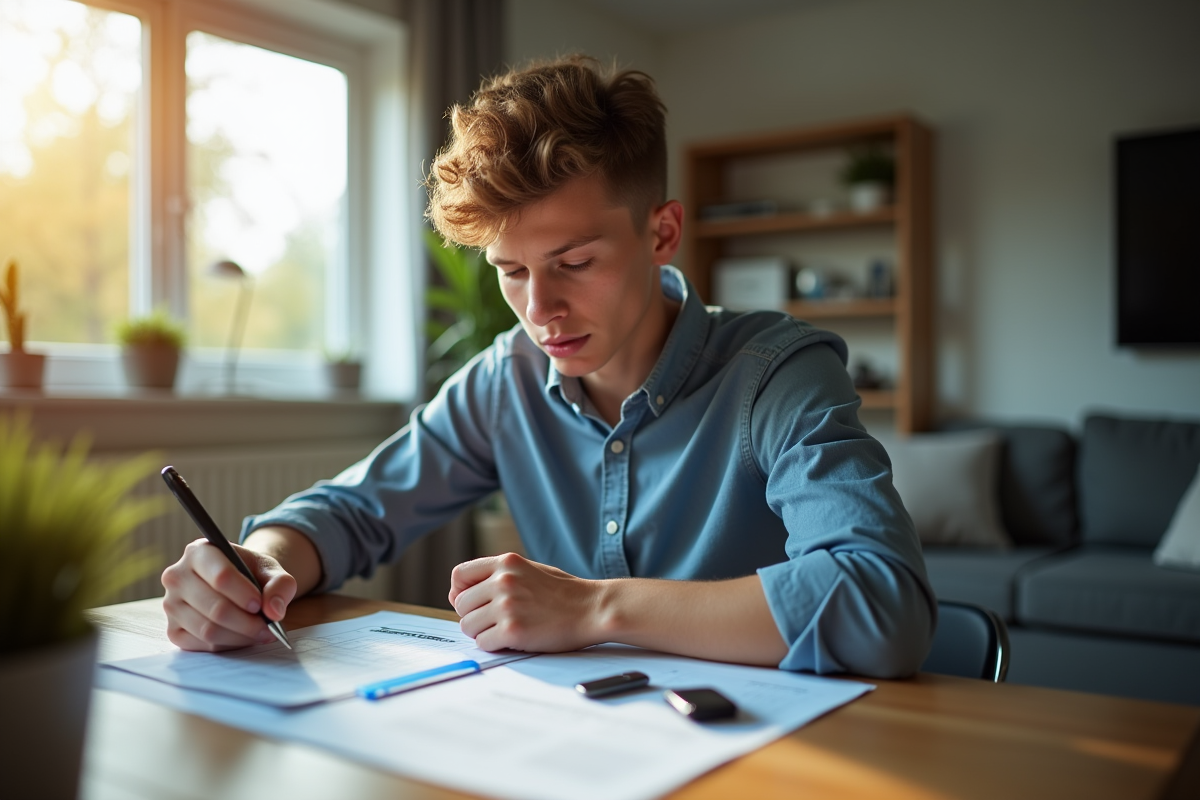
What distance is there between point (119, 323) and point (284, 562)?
5.70 feet

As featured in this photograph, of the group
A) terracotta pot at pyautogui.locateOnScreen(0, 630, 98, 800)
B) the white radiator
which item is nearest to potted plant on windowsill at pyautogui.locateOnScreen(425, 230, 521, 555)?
the white radiator

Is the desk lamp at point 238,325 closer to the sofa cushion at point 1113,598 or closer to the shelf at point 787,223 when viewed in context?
the shelf at point 787,223

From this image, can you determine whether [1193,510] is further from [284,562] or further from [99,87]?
[99,87]

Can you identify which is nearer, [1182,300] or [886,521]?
[886,521]

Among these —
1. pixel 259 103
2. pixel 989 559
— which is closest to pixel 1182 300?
pixel 989 559

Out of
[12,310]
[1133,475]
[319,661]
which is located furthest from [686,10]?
[319,661]

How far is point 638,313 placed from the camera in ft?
4.39

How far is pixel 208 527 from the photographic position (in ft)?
3.26

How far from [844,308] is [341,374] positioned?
2019mm

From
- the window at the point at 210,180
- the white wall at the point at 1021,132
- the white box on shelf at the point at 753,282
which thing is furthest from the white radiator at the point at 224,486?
the white box on shelf at the point at 753,282

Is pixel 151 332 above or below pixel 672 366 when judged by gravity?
above

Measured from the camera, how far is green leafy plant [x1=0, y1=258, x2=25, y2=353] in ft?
7.37

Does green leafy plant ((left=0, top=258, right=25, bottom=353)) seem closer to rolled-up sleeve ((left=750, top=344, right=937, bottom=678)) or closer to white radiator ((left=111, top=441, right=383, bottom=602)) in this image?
white radiator ((left=111, top=441, right=383, bottom=602))

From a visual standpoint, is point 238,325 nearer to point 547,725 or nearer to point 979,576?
point 979,576
